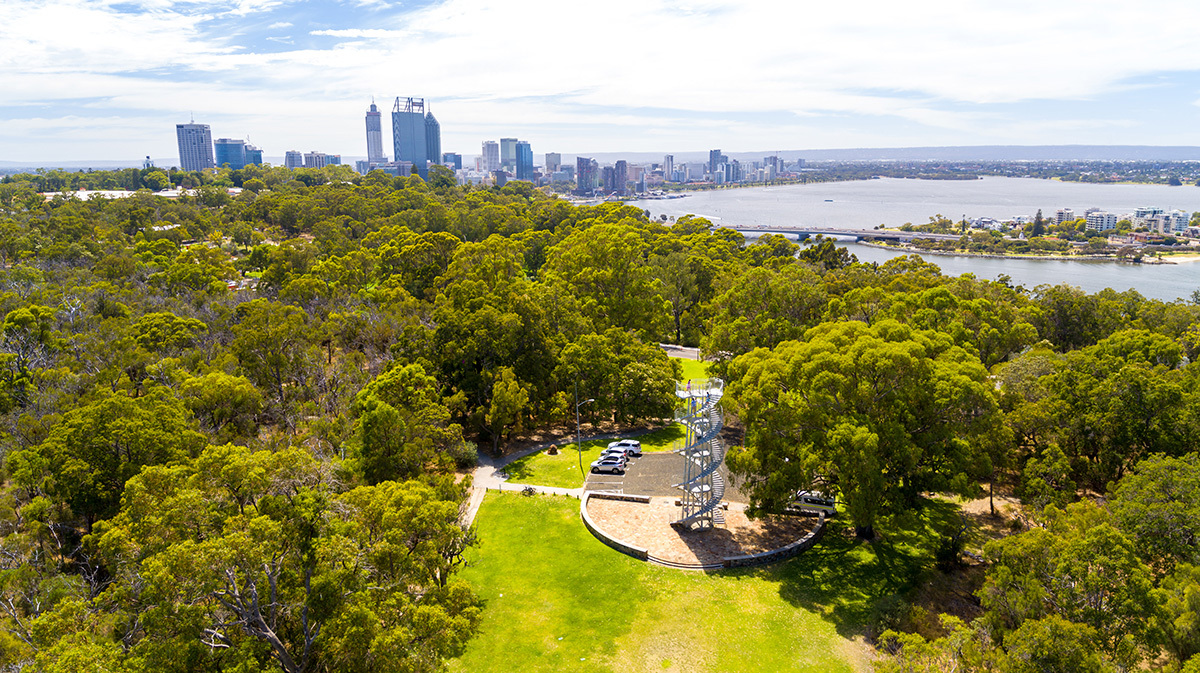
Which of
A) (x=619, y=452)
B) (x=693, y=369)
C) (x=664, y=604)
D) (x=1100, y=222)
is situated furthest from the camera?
(x=1100, y=222)

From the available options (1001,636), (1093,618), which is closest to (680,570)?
(1001,636)

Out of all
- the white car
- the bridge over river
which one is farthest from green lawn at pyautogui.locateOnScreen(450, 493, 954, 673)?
the bridge over river

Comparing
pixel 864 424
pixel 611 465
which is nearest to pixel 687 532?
pixel 611 465

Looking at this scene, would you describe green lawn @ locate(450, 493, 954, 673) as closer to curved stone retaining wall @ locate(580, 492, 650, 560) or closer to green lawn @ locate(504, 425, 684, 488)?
curved stone retaining wall @ locate(580, 492, 650, 560)

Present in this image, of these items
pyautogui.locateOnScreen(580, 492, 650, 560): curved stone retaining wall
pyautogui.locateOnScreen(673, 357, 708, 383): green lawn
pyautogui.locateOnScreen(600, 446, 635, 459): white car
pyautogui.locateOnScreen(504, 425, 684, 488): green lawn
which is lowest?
pyautogui.locateOnScreen(580, 492, 650, 560): curved stone retaining wall

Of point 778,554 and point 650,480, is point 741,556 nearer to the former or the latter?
point 778,554

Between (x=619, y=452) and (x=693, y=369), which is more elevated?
(x=693, y=369)
